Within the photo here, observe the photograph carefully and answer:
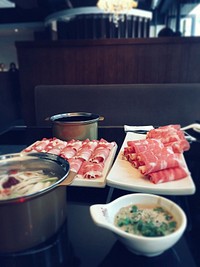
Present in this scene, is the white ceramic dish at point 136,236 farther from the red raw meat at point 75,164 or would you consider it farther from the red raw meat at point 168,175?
the red raw meat at point 75,164

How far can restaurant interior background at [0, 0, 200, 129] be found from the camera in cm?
197

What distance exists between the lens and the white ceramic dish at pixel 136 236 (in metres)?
0.37

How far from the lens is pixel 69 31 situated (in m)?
4.66

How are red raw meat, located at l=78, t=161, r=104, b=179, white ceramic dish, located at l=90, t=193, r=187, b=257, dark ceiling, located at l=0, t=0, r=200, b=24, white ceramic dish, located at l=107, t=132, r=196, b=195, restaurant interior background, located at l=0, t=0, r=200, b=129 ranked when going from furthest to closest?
dark ceiling, located at l=0, t=0, r=200, b=24 < restaurant interior background, located at l=0, t=0, r=200, b=129 < red raw meat, located at l=78, t=161, r=104, b=179 < white ceramic dish, located at l=107, t=132, r=196, b=195 < white ceramic dish, located at l=90, t=193, r=187, b=257

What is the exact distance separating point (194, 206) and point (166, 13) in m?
6.65

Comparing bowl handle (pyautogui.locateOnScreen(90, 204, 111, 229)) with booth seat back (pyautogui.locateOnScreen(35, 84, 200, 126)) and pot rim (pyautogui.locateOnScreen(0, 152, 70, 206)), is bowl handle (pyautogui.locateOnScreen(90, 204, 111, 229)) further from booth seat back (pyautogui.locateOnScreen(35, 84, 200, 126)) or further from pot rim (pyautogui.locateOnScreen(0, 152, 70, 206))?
booth seat back (pyautogui.locateOnScreen(35, 84, 200, 126))

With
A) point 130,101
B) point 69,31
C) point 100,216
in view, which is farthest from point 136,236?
point 69,31

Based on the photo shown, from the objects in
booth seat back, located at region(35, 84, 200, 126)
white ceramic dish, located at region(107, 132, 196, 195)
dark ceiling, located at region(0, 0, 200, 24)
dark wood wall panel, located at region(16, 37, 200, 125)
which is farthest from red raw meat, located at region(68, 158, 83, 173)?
dark ceiling, located at region(0, 0, 200, 24)

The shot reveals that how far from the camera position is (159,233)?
1.29 ft

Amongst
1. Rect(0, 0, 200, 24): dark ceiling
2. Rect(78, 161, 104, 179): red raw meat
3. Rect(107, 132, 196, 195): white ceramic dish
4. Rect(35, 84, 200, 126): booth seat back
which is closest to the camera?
Rect(107, 132, 196, 195): white ceramic dish

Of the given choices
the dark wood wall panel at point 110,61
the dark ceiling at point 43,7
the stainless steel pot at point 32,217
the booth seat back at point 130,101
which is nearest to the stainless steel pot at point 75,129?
the stainless steel pot at point 32,217

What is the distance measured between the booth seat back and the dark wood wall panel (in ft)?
0.58

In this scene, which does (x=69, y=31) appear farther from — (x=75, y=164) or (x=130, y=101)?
(x=75, y=164)

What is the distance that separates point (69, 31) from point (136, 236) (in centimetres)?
488
